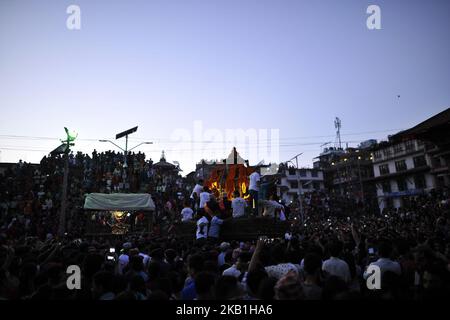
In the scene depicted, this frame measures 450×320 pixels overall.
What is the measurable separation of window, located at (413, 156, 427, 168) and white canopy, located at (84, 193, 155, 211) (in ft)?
152

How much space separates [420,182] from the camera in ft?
158

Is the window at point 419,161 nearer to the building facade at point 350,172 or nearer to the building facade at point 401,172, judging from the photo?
the building facade at point 401,172

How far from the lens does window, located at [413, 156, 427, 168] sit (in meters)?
47.2

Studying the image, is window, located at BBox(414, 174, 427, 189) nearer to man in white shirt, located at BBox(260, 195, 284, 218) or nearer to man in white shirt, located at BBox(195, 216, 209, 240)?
man in white shirt, located at BBox(260, 195, 284, 218)

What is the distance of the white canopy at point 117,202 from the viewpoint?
16828mm

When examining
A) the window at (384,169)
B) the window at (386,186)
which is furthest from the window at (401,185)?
the window at (384,169)

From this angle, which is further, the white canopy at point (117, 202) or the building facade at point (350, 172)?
the building facade at point (350, 172)

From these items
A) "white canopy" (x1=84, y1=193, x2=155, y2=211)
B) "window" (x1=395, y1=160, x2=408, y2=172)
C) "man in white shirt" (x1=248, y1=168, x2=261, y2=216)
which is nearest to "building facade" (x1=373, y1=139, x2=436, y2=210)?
"window" (x1=395, y1=160, x2=408, y2=172)

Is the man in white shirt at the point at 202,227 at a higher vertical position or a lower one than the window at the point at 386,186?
lower

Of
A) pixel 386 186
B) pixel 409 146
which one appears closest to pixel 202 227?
pixel 409 146

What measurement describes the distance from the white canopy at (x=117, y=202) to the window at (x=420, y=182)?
152 feet
